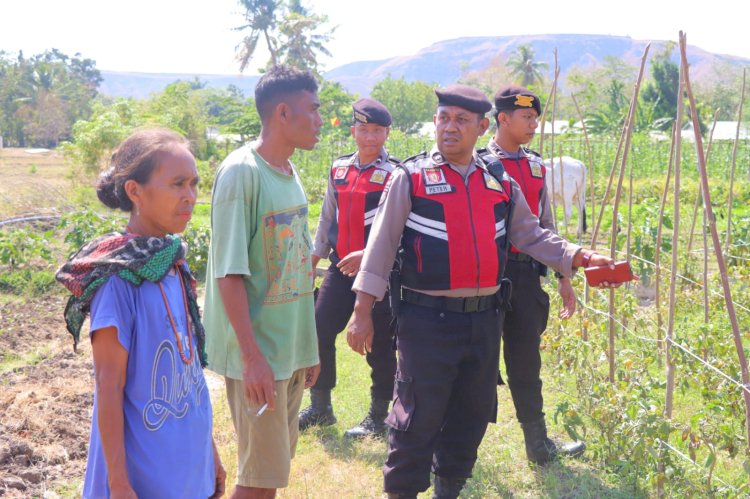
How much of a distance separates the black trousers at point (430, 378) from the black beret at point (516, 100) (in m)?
1.30

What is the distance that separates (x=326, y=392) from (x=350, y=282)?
27.6 inches

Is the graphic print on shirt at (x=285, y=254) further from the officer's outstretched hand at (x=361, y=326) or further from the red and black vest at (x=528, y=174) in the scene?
the red and black vest at (x=528, y=174)

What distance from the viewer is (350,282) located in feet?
14.7

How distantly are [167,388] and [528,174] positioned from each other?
2501 mm

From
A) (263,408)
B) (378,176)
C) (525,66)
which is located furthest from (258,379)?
(525,66)

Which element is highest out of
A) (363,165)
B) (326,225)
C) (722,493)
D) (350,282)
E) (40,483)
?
(363,165)

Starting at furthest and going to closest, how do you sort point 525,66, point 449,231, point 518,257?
point 525,66 < point 518,257 < point 449,231

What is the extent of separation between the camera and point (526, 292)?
382 cm

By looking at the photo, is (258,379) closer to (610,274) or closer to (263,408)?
(263,408)

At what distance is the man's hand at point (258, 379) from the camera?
2475 millimetres

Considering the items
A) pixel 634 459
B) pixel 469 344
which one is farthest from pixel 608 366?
pixel 469 344

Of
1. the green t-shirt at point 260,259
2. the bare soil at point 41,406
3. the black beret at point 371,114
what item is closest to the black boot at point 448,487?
the green t-shirt at point 260,259

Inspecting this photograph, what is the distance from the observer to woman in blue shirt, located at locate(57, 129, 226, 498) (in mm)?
1826

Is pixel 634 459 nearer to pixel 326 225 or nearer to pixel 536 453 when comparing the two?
pixel 536 453
